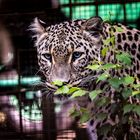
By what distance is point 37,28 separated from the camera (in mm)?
6336

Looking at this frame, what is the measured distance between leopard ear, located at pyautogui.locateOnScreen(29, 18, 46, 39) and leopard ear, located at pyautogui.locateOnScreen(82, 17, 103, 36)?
1.64 feet

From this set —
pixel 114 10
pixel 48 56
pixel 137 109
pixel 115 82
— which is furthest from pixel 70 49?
pixel 137 109

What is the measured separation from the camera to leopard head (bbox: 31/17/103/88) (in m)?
5.93

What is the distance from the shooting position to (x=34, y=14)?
6.62m

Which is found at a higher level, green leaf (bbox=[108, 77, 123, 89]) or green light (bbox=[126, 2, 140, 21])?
green light (bbox=[126, 2, 140, 21])

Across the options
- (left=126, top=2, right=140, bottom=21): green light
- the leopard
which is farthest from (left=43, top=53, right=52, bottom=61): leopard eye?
(left=126, top=2, right=140, bottom=21): green light

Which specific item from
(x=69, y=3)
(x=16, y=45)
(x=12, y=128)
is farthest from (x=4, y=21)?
(x=12, y=128)

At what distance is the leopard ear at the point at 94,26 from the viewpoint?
6027 millimetres

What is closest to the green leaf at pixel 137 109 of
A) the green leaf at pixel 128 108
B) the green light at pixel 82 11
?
the green leaf at pixel 128 108

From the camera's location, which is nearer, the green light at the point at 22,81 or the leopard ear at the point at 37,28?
the leopard ear at the point at 37,28

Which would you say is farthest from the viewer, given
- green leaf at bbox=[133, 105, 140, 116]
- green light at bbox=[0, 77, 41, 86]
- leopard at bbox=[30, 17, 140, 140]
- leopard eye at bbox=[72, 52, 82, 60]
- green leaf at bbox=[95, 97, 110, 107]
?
green light at bbox=[0, 77, 41, 86]

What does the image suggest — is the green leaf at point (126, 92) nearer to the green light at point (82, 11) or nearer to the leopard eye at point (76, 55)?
the leopard eye at point (76, 55)

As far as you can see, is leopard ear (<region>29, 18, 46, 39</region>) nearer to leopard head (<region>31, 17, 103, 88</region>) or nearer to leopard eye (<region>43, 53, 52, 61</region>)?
leopard head (<region>31, 17, 103, 88</region>)

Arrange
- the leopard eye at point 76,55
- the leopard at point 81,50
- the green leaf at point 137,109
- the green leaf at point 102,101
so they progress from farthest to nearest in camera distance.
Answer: the leopard eye at point 76,55, the leopard at point 81,50, the green leaf at point 102,101, the green leaf at point 137,109
